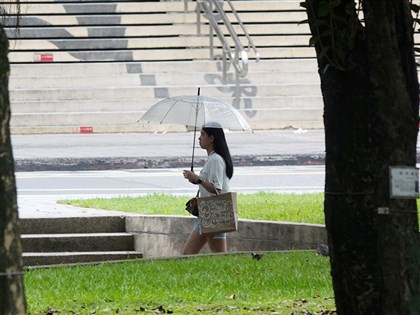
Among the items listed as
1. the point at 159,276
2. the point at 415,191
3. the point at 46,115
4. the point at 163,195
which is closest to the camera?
the point at 415,191

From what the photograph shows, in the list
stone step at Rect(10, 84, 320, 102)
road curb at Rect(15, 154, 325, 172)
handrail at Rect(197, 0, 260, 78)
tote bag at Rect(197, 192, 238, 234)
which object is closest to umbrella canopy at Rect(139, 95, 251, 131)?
tote bag at Rect(197, 192, 238, 234)

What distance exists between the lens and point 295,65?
98.9 ft

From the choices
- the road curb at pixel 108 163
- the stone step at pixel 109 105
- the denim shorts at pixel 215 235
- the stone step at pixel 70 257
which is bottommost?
the stone step at pixel 70 257

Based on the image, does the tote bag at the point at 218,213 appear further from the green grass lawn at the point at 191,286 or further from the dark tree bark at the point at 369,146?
the dark tree bark at the point at 369,146

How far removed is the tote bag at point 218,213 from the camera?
490 inches

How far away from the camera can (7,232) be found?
5043 mm

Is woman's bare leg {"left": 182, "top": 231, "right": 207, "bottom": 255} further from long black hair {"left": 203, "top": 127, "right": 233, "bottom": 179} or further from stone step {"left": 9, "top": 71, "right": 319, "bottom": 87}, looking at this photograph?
stone step {"left": 9, "top": 71, "right": 319, "bottom": 87}

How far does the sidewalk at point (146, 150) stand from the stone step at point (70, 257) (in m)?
8.86

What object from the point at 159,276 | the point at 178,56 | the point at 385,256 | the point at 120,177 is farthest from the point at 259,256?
the point at 178,56

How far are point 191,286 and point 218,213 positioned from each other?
2.35 meters

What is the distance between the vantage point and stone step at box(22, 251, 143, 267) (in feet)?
44.4

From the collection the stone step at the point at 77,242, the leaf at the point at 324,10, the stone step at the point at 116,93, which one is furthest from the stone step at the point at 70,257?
the stone step at the point at 116,93

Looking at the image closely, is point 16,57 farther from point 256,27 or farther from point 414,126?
point 414,126

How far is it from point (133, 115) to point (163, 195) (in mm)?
10626
